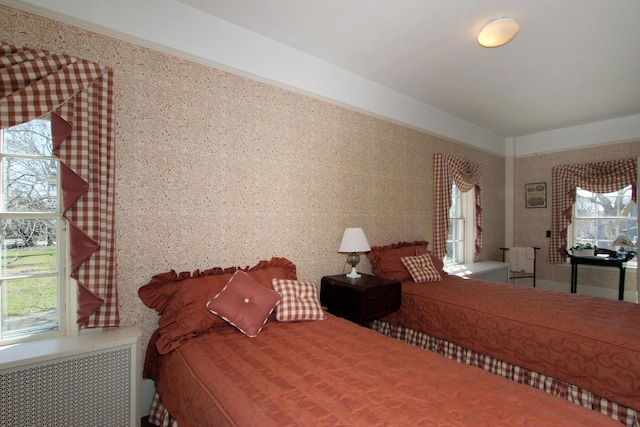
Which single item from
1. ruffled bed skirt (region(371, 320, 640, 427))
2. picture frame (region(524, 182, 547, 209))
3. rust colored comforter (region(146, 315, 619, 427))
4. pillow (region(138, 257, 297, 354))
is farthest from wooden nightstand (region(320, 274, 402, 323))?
picture frame (region(524, 182, 547, 209))

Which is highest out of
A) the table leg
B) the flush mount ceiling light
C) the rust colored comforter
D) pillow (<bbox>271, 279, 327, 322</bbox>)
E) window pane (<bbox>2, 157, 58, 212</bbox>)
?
the flush mount ceiling light

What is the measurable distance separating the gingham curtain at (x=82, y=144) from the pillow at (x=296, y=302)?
→ 0.96m

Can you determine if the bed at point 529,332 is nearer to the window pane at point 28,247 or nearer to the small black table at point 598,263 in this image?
the small black table at point 598,263

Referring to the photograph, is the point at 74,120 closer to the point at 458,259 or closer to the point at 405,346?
the point at 405,346

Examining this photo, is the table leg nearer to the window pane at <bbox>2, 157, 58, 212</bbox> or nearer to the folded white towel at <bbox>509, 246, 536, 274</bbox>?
the folded white towel at <bbox>509, 246, 536, 274</bbox>

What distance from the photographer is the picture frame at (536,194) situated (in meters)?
5.08

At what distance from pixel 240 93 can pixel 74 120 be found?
1.08 m

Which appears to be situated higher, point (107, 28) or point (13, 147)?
point (107, 28)

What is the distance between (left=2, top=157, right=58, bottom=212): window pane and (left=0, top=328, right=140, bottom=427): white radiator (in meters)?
0.73

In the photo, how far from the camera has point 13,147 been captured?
1.69 m

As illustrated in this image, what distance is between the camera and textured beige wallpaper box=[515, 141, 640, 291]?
440cm

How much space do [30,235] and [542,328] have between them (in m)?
3.20

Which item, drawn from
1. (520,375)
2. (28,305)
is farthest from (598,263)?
(28,305)

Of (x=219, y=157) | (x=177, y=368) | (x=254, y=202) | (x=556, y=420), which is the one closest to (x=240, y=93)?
(x=219, y=157)
